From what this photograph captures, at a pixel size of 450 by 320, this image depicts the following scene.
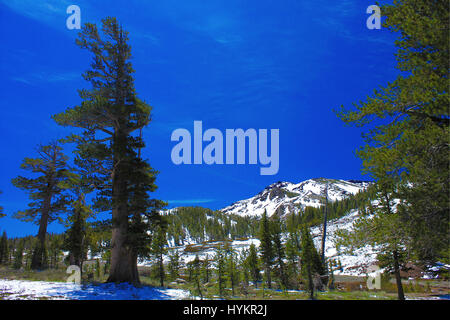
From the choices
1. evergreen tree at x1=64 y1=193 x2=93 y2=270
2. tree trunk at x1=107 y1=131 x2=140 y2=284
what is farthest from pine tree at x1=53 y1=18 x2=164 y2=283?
evergreen tree at x1=64 y1=193 x2=93 y2=270

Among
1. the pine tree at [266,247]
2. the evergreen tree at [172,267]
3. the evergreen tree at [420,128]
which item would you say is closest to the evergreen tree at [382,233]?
the evergreen tree at [420,128]

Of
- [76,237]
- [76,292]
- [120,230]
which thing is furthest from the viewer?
[76,237]

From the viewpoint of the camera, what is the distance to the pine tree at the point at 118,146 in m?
14.2

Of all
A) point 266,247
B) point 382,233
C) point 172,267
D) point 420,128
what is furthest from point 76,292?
point 172,267

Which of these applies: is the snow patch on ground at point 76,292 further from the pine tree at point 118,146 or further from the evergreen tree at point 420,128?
the evergreen tree at point 420,128

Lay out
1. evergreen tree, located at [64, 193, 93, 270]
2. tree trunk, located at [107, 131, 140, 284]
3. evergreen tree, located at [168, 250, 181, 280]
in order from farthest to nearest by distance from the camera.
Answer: evergreen tree, located at [168, 250, 181, 280]
evergreen tree, located at [64, 193, 93, 270]
tree trunk, located at [107, 131, 140, 284]

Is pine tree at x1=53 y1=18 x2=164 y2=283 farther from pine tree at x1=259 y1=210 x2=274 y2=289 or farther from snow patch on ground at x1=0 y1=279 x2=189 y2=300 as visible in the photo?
pine tree at x1=259 y1=210 x2=274 y2=289

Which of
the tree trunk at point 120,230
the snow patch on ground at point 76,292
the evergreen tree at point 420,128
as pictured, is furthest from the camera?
the tree trunk at point 120,230

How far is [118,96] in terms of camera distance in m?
16.1

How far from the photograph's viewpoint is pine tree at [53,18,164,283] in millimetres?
14156

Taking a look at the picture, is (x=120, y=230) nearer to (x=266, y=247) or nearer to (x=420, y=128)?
(x=420, y=128)

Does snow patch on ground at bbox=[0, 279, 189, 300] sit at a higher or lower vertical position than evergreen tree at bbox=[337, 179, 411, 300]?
lower

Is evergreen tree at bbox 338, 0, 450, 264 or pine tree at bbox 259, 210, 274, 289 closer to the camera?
evergreen tree at bbox 338, 0, 450, 264

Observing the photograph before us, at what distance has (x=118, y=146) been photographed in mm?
14742
